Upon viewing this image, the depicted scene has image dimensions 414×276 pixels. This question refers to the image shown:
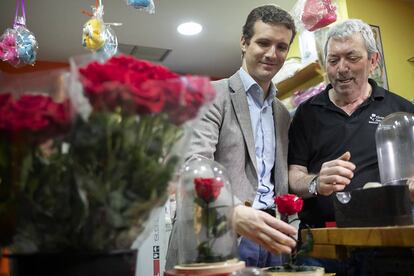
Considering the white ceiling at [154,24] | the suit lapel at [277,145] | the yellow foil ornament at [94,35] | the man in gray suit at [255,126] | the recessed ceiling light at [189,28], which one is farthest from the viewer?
the recessed ceiling light at [189,28]

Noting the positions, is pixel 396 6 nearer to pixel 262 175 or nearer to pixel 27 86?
pixel 262 175

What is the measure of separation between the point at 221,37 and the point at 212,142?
2581 mm

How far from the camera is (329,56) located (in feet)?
5.16

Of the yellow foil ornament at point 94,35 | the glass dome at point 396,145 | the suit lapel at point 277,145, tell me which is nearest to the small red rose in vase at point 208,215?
the suit lapel at point 277,145

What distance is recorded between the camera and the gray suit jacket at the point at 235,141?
127cm

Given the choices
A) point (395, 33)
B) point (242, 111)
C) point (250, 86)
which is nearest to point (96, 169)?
point (242, 111)

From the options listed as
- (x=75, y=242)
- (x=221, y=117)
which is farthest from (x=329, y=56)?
(x=75, y=242)

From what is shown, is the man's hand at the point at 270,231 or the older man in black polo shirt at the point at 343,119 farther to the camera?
the older man in black polo shirt at the point at 343,119

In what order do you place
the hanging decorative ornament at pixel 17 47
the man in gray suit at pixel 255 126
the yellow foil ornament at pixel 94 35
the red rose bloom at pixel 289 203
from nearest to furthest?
the red rose bloom at pixel 289 203 < the man in gray suit at pixel 255 126 < the yellow foil ornament at pixel 94 35 < the hanging decorative ornament at pixel 17 47

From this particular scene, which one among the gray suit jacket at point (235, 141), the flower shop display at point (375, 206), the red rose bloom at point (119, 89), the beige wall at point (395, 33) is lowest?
the flower shop display at point (375, 206)

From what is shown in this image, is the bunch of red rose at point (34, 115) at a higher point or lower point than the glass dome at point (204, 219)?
higher

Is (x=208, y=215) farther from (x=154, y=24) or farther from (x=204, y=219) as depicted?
(x=154, y=24)

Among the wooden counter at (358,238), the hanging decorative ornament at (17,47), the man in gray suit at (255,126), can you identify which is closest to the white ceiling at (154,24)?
the hanging decorative ornament at (17,47)

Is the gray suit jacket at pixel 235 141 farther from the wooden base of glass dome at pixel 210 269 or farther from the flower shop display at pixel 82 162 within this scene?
the flower shop display at pixel 82 162
